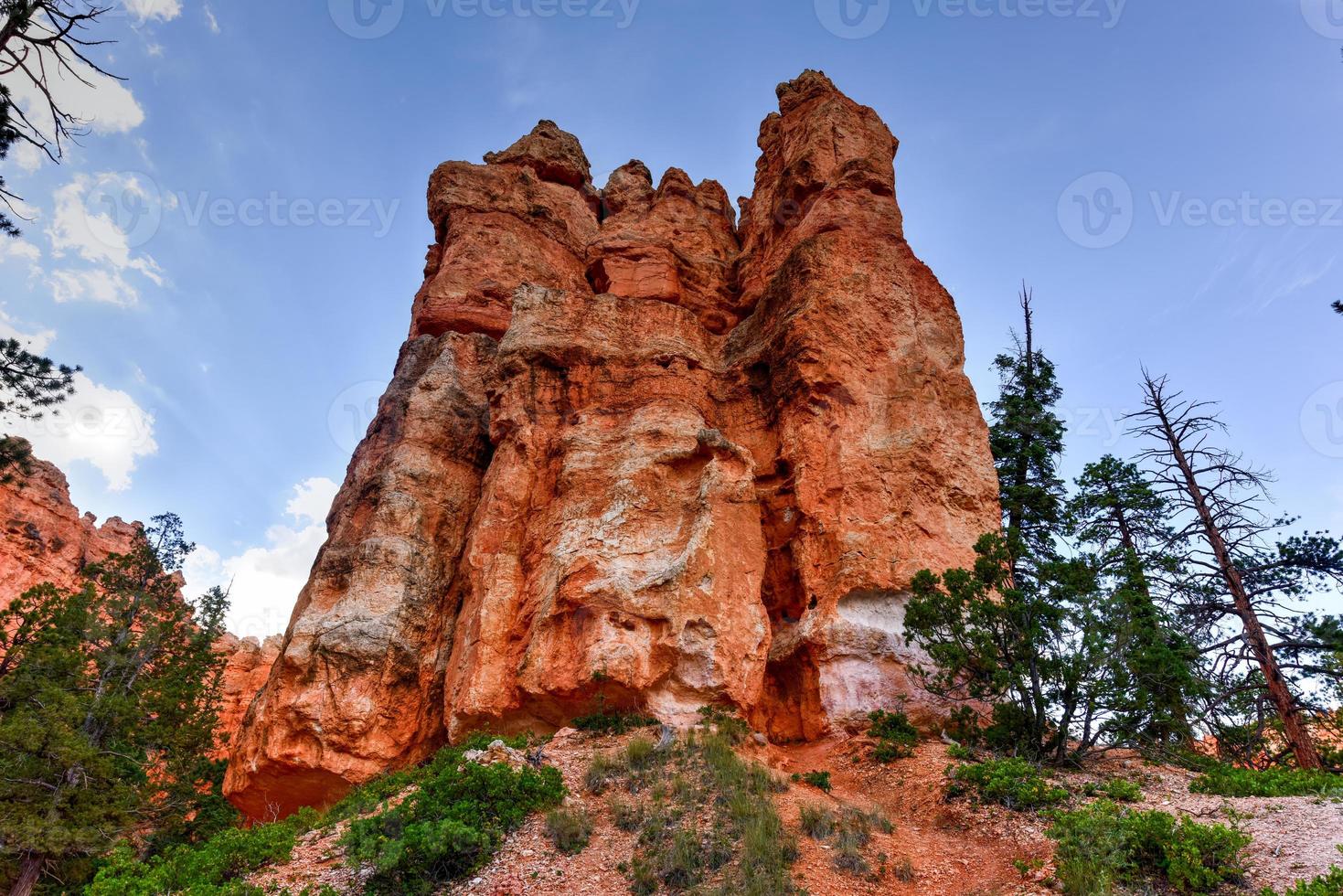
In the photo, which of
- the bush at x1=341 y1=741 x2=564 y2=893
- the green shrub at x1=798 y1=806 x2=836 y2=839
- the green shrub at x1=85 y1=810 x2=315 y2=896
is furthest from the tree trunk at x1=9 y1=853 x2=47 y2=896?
the green shrub at x1=798 y1=806 x2=836 y2=839

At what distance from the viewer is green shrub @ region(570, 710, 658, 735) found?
14398 millimetres

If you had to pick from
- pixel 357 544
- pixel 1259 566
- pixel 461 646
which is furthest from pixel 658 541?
pixel 1259 566

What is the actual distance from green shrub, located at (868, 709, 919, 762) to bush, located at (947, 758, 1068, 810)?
1.84 metres

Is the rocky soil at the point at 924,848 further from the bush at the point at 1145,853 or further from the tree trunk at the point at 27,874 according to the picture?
the tree trunk at the point at 27,874

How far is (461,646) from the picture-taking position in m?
17.5

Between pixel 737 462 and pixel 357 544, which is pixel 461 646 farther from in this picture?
pixel 737 462

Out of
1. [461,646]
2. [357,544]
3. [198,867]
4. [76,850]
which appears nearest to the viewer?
[198,867]

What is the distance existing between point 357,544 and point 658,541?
844 centimetres

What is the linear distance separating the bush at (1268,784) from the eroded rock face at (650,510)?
5028 mm

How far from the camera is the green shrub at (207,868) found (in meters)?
9.20

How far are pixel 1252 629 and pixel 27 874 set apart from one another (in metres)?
25.4

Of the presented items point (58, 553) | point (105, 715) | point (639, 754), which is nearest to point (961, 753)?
point (639, 754)

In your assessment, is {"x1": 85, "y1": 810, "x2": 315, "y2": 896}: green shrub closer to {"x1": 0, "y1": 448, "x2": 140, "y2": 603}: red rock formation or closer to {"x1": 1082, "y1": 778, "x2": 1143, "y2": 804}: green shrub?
{"x1": 1082, "y1": 778, "x2": 1143, "y2": 804}: green shrub

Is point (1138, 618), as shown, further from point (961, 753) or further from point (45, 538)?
point (45, 538)
